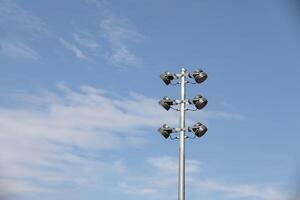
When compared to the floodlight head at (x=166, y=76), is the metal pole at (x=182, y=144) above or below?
below

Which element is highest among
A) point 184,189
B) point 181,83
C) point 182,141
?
point 181,83

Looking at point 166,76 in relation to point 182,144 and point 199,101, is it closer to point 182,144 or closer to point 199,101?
point 199,101

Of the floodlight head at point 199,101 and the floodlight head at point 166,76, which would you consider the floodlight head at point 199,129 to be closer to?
the floodlight head at point 199,101

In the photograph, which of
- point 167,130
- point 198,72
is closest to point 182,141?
point 167,130

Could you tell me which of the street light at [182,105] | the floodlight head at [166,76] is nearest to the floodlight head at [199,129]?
the street light at [182,105]

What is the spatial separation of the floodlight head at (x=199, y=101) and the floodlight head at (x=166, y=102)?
0.86m

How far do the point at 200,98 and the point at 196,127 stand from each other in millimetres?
1033

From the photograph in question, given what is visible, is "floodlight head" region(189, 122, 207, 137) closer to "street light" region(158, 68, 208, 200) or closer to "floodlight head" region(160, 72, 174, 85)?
"street light" region(158, 68, 208, 200)

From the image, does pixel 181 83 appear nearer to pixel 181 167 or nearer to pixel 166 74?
pixel 166 74

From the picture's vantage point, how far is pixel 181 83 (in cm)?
2650

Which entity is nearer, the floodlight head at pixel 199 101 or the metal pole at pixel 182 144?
the metal pole at pixel 182 144

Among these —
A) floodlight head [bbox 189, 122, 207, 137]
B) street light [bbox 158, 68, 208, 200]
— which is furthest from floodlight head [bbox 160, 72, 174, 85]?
floodlight head [bbox 189, 122, 207, 137]

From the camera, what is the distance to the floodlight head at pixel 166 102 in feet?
85.9

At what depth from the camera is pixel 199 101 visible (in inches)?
1016
